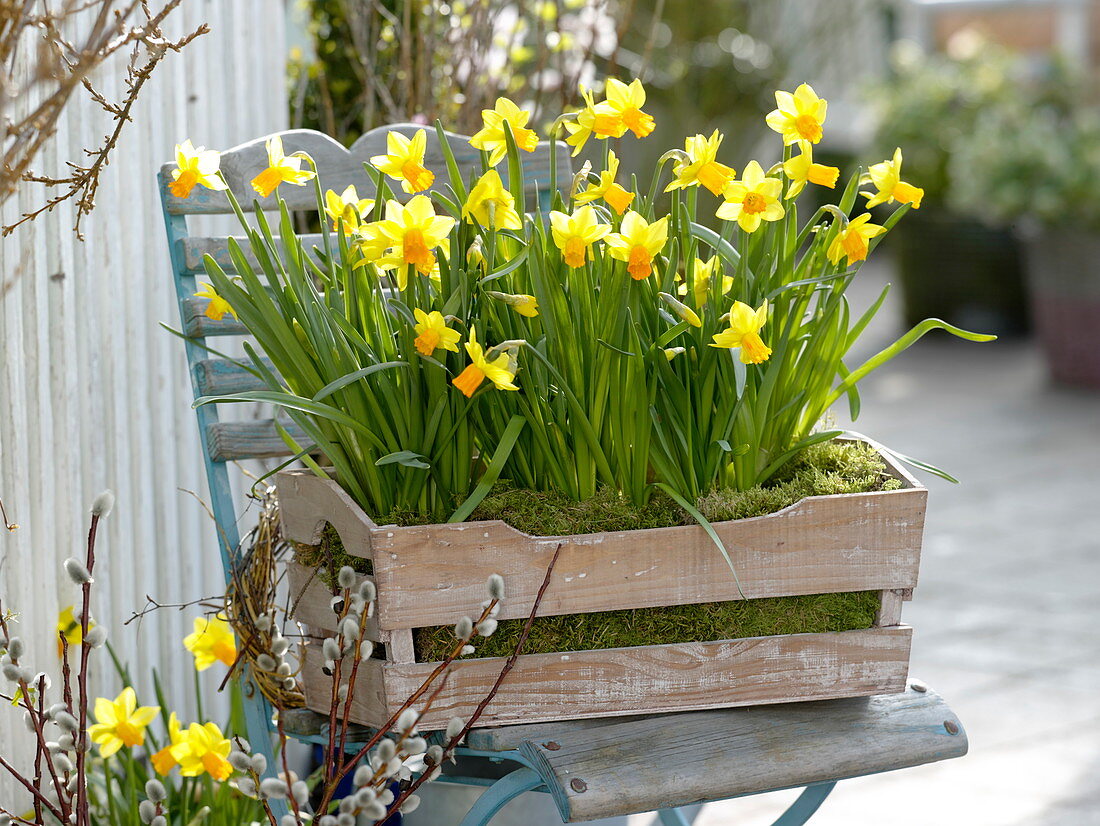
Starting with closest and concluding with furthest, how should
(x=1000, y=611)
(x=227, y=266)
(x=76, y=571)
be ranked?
(x=76, y=571), (x=227, y=266), (x=1000, y=611)

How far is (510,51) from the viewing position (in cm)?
221

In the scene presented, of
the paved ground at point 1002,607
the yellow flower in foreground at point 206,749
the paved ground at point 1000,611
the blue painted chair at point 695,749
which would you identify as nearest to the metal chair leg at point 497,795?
the blue painted chair at point 695,749

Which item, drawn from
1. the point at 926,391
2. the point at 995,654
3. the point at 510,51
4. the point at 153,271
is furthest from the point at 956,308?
the point at 153,271

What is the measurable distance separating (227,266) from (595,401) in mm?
603

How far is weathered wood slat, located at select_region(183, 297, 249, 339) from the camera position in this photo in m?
1.47

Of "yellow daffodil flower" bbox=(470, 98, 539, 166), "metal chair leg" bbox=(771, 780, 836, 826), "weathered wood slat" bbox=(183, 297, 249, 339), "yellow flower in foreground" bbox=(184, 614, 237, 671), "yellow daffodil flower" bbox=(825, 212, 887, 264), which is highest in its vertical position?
"yellow daffodil flower" bbox=(470, 98, 539, 166)

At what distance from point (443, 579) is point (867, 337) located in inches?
229

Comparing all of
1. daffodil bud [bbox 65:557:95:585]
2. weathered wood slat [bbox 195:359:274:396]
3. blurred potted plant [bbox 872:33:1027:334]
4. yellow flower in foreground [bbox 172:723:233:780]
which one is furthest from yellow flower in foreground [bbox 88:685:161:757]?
blurred potted plant [bbox 872:33:1027:334]

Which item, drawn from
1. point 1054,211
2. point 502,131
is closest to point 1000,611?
point 502,131

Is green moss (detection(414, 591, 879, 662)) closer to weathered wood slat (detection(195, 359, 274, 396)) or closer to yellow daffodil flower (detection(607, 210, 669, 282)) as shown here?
yellow daffodil flower (detection(607, 210, 669, 282))

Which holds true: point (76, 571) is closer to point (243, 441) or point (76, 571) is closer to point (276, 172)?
point (276, 172)

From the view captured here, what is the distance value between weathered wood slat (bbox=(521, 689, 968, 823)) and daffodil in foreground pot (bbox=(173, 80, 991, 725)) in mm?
30

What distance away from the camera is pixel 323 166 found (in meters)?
1.55

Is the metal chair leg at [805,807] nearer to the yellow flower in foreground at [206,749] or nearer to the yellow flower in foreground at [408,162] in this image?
the yellow flower in foreground at [206,749]
